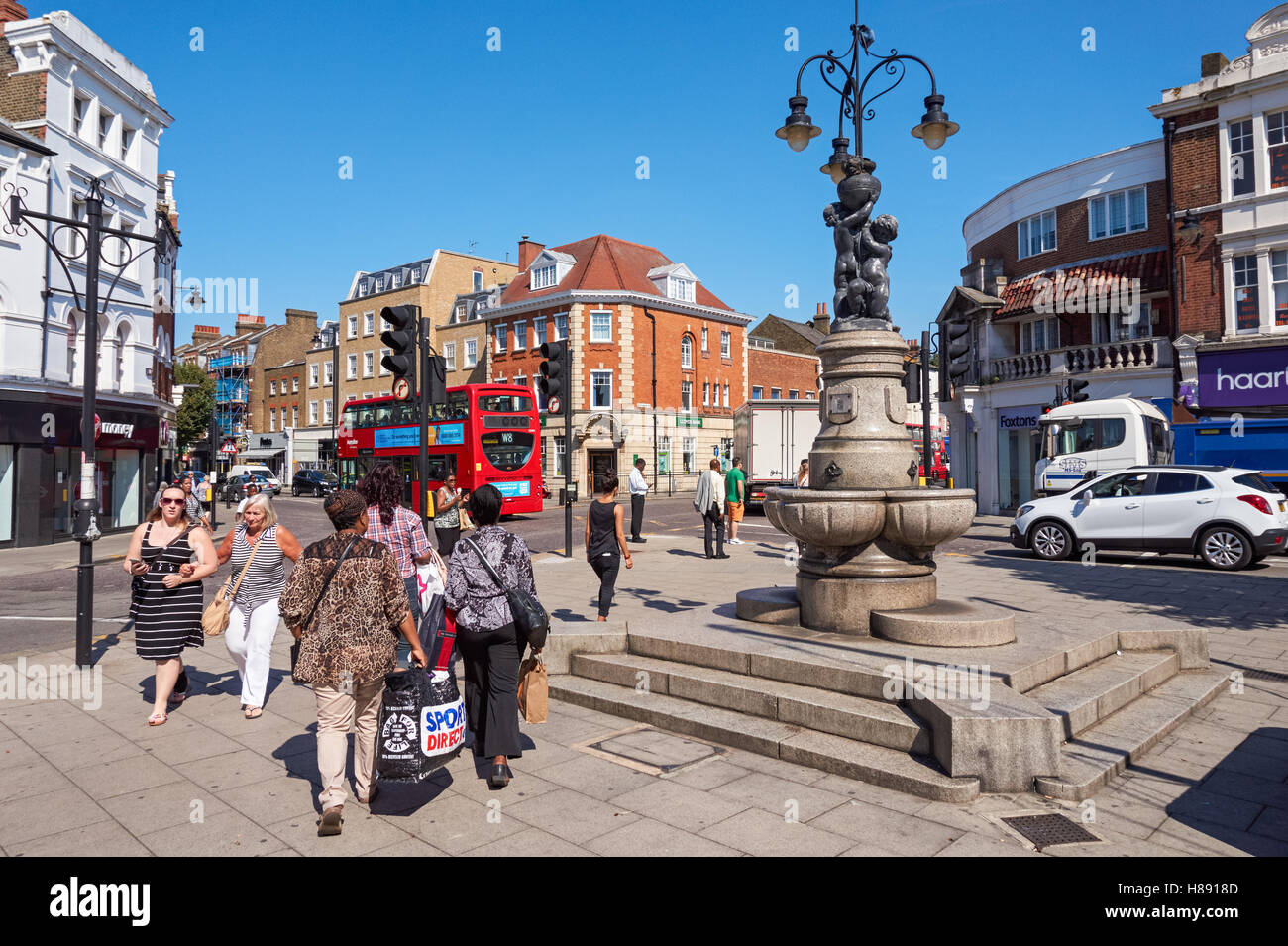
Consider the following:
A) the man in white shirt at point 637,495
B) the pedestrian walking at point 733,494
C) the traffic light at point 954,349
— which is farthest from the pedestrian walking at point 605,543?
the man in white shirt at point 637,495

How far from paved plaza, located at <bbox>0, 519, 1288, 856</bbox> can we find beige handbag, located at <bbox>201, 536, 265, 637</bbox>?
0.72 meters

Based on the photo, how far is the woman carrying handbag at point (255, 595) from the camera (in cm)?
657

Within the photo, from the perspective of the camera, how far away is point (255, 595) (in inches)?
267

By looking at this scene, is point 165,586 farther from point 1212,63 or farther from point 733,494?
point 1212,63

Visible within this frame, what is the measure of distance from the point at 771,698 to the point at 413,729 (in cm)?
261

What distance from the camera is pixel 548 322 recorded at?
4838cm

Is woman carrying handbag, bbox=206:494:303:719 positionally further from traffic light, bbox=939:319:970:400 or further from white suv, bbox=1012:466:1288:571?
white suv, bbox=1012:466:1288:571

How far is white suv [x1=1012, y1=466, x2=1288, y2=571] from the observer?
541 inches

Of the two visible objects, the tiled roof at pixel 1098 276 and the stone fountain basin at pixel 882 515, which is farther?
the tiled roof at pixel 1098 276

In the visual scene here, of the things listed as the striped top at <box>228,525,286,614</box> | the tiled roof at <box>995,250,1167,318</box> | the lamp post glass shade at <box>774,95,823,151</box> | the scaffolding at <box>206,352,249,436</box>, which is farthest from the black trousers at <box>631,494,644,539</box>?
the scaffolding at <box>206,352,249,436</box>

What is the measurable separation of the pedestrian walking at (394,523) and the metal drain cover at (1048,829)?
13.0ft

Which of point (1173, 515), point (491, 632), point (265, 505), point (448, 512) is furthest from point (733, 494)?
point (491, 632)

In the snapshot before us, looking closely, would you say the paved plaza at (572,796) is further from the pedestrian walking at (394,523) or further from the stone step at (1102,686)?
the pedestrian walking at (394,523)

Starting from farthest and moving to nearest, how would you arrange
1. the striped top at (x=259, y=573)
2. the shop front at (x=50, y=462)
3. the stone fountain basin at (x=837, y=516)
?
the shop front at (x=50, y=462)
the stone fountain basin at (x=837, y=516)
the striped top at (x=259, y=573)
